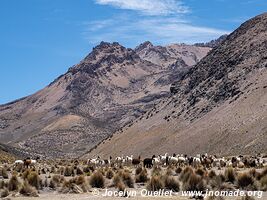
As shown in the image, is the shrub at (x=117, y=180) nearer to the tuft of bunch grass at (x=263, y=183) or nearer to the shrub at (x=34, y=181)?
the shrub at (x=34, y=181)

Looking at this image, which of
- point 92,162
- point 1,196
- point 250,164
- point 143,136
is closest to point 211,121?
point 143,136

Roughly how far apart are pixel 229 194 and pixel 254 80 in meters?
81.6

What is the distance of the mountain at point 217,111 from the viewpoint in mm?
83562

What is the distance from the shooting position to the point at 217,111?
99.4 metres

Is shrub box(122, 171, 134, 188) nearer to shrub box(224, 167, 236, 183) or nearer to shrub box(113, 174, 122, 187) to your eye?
shrub box(113, 174, 122, 187)

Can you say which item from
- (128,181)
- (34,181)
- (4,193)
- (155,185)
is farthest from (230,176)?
(4,193)

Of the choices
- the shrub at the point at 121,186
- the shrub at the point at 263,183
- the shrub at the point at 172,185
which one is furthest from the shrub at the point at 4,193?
the shrub at the point at 263,183

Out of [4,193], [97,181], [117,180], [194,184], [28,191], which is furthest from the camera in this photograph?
[97,181]

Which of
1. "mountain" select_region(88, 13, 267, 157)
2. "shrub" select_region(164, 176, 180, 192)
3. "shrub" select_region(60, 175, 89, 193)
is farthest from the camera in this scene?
"mountain" select_region(88, 13, 267, 157)

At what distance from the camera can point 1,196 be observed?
75.8 feet

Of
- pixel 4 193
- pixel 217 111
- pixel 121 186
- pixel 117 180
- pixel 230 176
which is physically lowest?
pixel 4 193

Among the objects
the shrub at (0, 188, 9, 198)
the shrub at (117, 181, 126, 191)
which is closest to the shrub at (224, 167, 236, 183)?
the shrub at (117, 181, 126, 191)

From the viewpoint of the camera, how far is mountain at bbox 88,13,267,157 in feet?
274

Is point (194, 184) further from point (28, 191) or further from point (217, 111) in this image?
point (217, 111)
